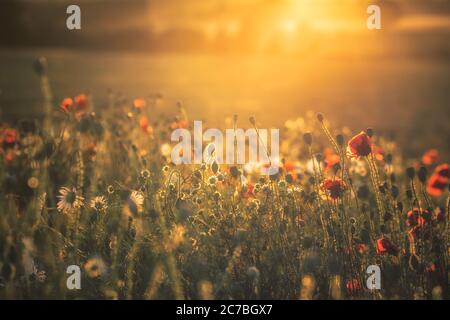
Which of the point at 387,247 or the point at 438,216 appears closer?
the point at 387,247

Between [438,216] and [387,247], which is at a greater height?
[438,216]

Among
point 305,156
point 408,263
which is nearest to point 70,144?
point 305,156

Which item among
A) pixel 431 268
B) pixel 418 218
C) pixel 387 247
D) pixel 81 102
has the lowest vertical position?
pixel 431 268

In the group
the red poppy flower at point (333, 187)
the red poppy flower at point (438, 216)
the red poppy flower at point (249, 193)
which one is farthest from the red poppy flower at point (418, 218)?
the red poppy flower at point (249, 193)

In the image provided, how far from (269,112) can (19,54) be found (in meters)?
9.85

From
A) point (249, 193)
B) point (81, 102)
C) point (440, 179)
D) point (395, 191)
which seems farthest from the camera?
point (81, 102)

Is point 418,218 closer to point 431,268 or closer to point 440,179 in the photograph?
point 431,268

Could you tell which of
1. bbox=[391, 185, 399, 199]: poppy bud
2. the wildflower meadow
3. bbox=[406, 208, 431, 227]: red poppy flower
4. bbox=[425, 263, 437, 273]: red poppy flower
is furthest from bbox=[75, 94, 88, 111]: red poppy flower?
bbox=[425, 263, 437, 273]: red poppy flower

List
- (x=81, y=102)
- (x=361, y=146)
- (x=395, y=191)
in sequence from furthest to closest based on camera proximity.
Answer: (x=81, y=102) → (x=395, y=191) → (x=361, y=146)

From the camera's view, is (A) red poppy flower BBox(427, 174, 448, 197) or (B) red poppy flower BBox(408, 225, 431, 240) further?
(A) red poppy flower BBox(427, 174, 448, 197)

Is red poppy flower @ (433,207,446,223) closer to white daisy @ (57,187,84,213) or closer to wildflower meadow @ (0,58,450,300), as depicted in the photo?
wildflower meadow @ (0,58,450,300)

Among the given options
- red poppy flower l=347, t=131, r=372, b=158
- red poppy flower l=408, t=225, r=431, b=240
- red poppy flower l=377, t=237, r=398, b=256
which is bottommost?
red poppy flower l=377, t=237, r=398, b=256

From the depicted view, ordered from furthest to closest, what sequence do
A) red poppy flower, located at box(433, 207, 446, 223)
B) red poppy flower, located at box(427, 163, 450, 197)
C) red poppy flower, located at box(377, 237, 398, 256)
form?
red poppy flower, located at box(427, 163, 450, 197)
red poppy flower, located at box(433, 207, 446, 223)
red poppy flower, located at box(377, 237, 398, 256)

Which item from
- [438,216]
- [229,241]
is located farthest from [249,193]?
[438,216]
